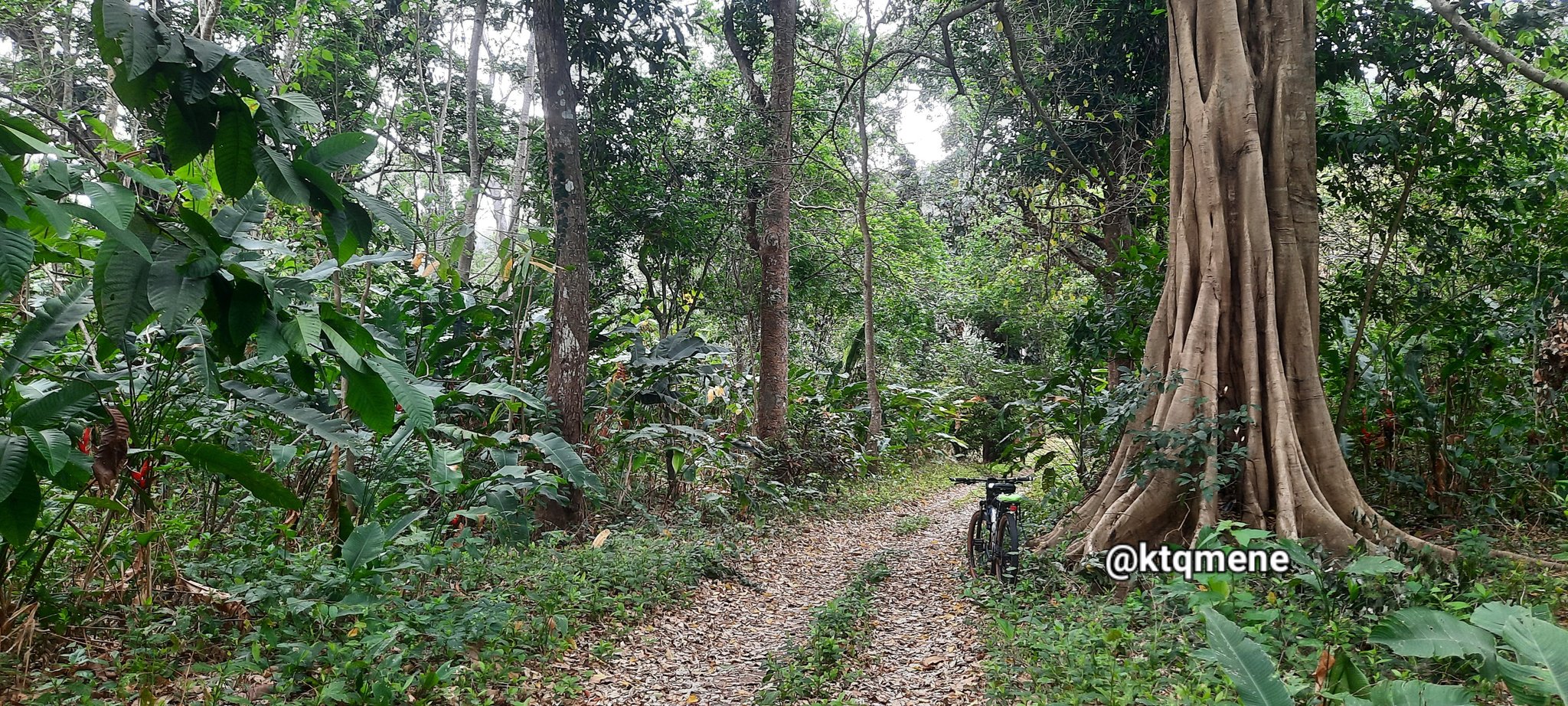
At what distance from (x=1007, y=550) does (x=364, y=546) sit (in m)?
3.71

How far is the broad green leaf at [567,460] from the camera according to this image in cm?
489

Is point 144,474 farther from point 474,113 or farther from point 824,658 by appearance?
point 474,113

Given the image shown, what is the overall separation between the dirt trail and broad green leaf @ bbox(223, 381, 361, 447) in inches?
59.3

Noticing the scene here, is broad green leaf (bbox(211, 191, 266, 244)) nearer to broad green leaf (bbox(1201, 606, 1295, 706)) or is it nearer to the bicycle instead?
broad green leaf (bbox(1201, 606, 1295, 706))

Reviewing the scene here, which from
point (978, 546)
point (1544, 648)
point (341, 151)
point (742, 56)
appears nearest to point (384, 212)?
point (341, 151)

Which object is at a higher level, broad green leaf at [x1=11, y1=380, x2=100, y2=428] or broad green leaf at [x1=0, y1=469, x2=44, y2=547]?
broad green leaf at [x1=11, y1=380, x2=100, y2=428]

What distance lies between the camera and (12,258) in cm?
159

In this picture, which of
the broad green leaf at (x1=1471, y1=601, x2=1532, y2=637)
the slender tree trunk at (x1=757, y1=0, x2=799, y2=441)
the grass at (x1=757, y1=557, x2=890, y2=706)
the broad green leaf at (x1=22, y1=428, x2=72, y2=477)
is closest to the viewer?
the broad green leaf at (x1=22, y1=428, x2=72, y2=477)

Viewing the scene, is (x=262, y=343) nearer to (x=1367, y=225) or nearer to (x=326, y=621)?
(x=326, y=621)

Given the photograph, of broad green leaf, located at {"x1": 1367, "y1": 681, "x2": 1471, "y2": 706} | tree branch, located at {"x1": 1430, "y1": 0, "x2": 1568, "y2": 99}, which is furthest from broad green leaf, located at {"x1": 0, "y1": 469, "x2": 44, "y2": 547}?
tree branch, located at {"x1": 1430, "y1": 0, "x2": 1568, "y2": 99}

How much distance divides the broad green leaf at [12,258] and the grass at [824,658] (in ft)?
9.40

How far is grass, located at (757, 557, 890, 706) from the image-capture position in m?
3.62

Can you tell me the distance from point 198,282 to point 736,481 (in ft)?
19.8

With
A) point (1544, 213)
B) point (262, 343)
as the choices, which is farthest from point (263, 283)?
point (1544, 213)
